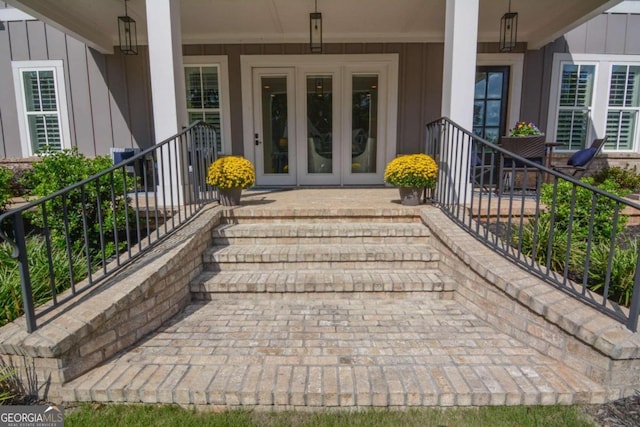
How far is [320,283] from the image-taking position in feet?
9.58

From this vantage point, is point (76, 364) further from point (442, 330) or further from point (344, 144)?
point (344, 144)

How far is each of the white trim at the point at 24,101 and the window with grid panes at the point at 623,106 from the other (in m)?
8.64

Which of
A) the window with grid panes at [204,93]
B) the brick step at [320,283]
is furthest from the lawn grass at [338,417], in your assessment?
the window with grid panes at [204,93]

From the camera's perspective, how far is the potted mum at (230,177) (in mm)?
3678

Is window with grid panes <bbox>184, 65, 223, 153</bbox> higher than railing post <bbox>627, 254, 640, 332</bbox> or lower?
higher

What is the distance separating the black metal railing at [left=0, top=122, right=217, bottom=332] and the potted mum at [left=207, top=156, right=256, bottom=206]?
0.21 metres

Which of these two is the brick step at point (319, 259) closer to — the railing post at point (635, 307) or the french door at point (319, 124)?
the railing post at point (635, 307)

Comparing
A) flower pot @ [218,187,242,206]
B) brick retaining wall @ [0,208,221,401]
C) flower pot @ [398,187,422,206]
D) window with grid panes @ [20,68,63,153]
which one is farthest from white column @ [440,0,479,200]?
window with grid panes @ [20,68,63,153]

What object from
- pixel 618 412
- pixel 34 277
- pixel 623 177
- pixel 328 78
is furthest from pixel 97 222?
pixel 623 177

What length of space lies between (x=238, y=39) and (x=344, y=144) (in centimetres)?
224

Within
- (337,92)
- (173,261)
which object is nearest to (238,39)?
(337,92)

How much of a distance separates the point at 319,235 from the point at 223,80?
3524 millimetres

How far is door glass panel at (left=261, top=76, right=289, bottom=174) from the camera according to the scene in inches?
227

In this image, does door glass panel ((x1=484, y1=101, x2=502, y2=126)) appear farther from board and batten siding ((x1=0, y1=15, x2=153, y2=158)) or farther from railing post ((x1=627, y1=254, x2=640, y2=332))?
board and batten siding ((x1=0, y1=15, x2=153, y2=158))
